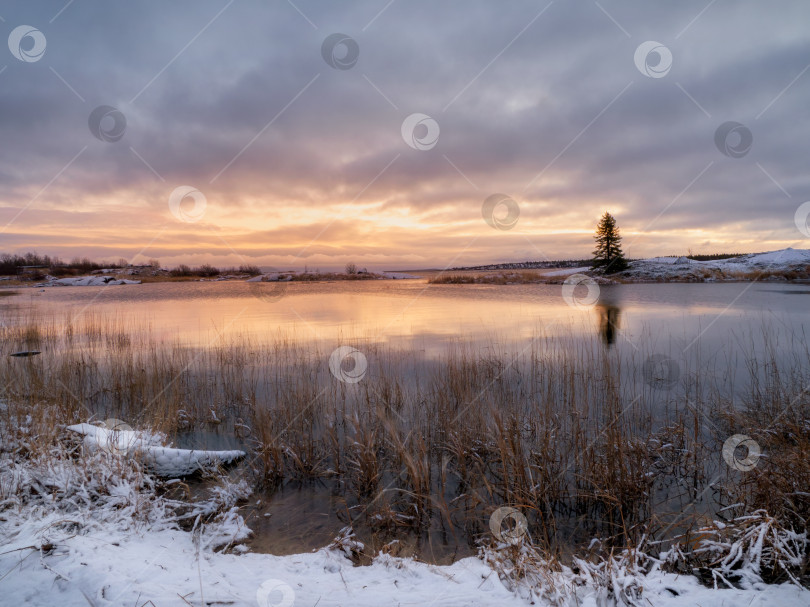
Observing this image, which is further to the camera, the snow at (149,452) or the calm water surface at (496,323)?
the calm water surface at (496,323)

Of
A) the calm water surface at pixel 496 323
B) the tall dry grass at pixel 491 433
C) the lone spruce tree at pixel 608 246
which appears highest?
the lone spruce tree at pixel 608 246

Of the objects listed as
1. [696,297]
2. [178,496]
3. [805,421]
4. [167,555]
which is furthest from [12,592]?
[696,297]

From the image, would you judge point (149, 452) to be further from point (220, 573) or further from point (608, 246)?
point (608, 246)

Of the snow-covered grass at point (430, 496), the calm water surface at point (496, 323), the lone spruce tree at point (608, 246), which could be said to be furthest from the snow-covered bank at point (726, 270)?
the snow-covered grass at point (430, 496)

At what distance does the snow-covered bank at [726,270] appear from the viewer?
3809 centimetres

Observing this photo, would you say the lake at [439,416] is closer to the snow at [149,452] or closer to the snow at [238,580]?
the snow at [149,452]

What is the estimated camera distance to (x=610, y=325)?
1561 centimetres

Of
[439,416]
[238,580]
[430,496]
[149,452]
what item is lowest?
[430,496]

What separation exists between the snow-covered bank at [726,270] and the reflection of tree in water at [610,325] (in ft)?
85.4

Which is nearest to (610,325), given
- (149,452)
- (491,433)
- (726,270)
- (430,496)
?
(491,433)

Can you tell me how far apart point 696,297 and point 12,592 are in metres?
31.2

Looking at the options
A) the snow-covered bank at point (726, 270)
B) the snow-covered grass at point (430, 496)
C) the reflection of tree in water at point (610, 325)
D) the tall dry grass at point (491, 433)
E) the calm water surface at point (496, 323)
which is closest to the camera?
the snow-covered grass at point (430, 496)

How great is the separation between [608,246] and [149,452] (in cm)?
5323

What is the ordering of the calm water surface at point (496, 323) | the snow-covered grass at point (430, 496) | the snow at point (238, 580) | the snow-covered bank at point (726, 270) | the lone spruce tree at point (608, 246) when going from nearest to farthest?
the snow at point (238, 580)
the snow-covered grass at point (430, 496)
the calm water surface at point (496, 323)
the snow-covered bank at point (726, 270)
the lone spruce tree at point (608, 246)
